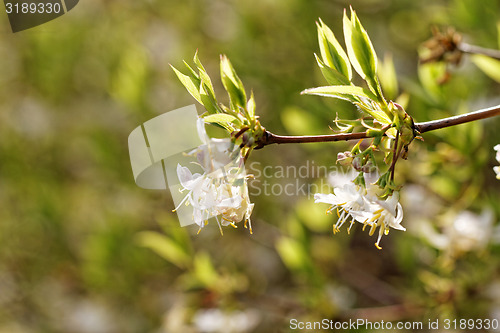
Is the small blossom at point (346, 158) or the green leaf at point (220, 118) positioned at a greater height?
the green leaf at point (220, 118)

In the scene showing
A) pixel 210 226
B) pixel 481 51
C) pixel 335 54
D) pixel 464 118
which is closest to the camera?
pixel 464 118

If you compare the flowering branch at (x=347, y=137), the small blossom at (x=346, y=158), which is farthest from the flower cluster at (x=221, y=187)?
the small blossom at (x=346, y=158)

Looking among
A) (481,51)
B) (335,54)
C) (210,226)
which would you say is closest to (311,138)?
(335,54)

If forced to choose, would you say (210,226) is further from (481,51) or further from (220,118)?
(220,118)

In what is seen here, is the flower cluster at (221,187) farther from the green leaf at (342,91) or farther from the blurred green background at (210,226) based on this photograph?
the blurred green background at (210,226)

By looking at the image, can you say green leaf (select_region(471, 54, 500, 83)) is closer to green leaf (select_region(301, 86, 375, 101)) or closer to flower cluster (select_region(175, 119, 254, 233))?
green leaf (select_region(301, 86, 375, 101))

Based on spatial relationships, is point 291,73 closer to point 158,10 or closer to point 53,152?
point 158,10

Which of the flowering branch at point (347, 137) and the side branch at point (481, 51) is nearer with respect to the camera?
the flowering branch at point (347, 137)

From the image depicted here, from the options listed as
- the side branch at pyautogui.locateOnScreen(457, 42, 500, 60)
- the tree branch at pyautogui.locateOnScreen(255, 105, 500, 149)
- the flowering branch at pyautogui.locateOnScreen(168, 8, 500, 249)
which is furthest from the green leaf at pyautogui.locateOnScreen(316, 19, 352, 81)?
the side branch at pyautogui.locateOnScreen(457, 42, 500, 60)
